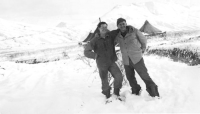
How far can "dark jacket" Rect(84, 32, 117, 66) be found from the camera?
12.6 feet

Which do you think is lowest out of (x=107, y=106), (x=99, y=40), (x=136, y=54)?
(x=107, y=106)

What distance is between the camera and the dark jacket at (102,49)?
151 inches

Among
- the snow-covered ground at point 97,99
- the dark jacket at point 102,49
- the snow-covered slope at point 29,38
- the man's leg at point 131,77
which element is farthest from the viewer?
the snow-covered slope at point 29,38

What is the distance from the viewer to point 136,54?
3781mm

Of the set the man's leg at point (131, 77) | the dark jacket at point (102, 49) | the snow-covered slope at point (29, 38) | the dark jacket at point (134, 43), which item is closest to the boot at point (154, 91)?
the man's leg at point (131, 77)

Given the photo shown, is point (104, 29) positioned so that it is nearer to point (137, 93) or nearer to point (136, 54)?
point (136, 54)

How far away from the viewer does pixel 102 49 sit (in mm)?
3848

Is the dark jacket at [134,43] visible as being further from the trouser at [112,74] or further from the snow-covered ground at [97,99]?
the snow-covered ground at [97,99]

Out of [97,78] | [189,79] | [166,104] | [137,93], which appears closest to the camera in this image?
[166,104]

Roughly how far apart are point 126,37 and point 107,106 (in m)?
1.39

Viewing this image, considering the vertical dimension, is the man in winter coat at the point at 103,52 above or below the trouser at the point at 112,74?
above

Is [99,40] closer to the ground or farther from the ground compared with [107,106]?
farther from the ground

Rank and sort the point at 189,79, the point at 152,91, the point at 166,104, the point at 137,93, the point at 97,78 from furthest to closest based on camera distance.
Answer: the point at 97,78, the point at 189,79, the point at 137,93, the point at 152,91, the point at 166,104

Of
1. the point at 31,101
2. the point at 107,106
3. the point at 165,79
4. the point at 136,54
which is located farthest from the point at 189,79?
the point at 31,101
